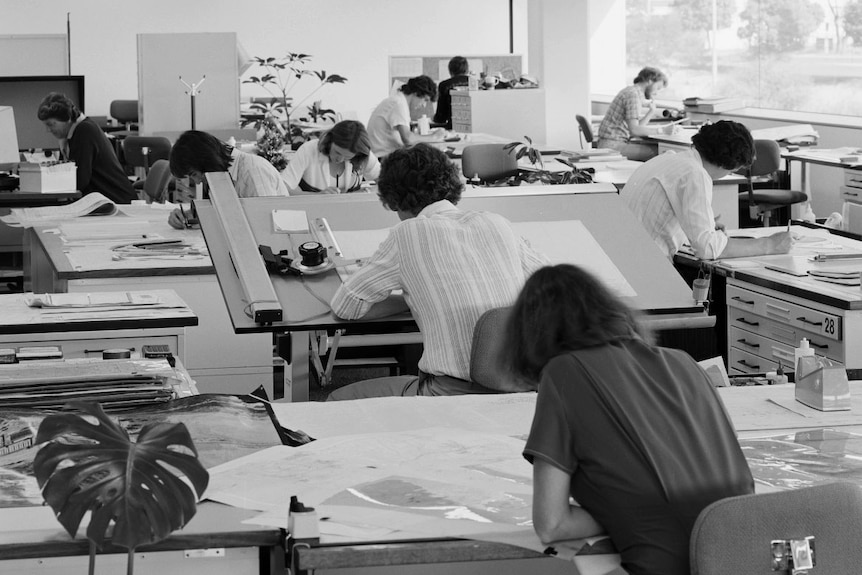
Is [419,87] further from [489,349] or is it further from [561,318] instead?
[561,318]

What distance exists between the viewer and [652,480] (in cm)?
174

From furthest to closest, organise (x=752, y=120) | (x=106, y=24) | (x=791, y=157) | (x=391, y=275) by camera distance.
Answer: (x=106, y=24) → (x=752, y=120) → (x=791, y=157) → (x=391, y=275)

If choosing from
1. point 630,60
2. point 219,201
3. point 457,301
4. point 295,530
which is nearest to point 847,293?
point 457,301

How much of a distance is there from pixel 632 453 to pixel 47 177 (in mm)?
5472

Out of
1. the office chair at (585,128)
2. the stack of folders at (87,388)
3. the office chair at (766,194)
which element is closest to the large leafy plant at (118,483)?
the stack of folders at (87,388)

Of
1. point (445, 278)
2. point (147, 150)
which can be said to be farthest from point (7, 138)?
point (445, 278)

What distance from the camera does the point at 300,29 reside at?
14.9m

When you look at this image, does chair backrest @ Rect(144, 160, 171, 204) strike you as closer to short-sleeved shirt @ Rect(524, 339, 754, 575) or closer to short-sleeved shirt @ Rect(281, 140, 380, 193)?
short-sleeved shirt @ Rect(281, 140, 380, 193)

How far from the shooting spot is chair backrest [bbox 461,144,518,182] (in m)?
7.27

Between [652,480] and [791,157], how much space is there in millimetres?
7299

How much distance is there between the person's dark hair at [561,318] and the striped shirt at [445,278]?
1.29 meters

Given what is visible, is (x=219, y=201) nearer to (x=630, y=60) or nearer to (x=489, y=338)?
(x=489, y=338)

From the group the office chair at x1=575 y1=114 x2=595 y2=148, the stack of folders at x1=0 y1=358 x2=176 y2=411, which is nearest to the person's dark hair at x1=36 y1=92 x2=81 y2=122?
the stack of folders at x1=0 y1=358 x2=176 y2=411

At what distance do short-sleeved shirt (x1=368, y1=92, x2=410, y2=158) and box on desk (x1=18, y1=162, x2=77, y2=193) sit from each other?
3.11m
